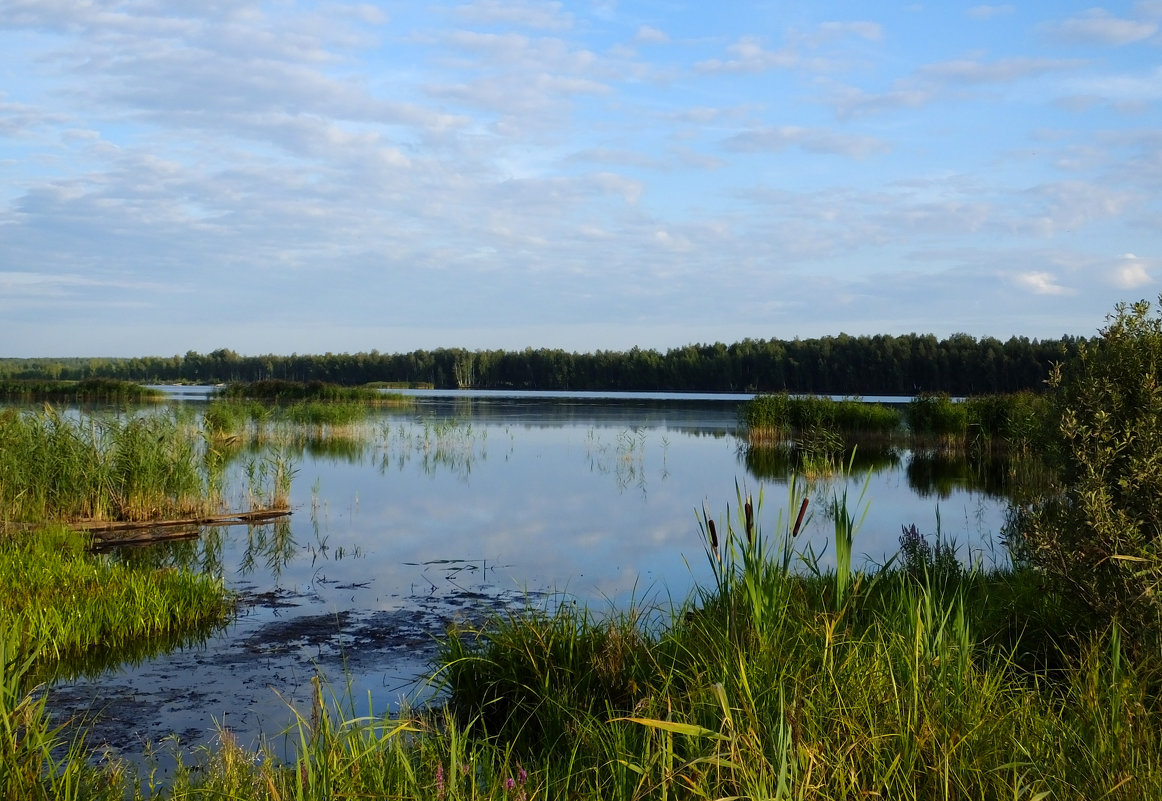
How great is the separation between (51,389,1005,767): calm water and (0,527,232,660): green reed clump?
0.56 metres

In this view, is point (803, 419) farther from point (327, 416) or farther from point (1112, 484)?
point (1112, 484)

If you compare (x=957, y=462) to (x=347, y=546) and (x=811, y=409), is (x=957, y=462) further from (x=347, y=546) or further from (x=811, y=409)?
(x=347, y=546)

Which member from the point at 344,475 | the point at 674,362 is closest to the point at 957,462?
the point at 344,475

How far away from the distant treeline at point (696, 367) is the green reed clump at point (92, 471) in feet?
175

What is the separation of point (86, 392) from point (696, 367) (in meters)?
63.3

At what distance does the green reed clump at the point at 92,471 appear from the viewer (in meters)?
13.0

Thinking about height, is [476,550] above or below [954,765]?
below

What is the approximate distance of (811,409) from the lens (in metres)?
30.4

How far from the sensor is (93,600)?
8.77 meters

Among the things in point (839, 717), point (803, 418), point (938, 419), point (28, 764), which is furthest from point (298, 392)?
point (839, 717)

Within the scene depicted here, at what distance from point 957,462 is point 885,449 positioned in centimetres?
425

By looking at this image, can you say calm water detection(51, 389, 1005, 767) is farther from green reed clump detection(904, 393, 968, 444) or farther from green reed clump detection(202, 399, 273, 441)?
green reed clump detection(904, 393, 968, 444)

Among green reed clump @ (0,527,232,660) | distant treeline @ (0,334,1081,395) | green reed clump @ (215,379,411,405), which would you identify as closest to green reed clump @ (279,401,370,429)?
green reed clump @ (215,379,411,405)

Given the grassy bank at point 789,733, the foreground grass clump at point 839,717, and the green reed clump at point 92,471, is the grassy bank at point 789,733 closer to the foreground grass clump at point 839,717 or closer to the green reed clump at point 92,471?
the foreground grass clump at point 839,717
